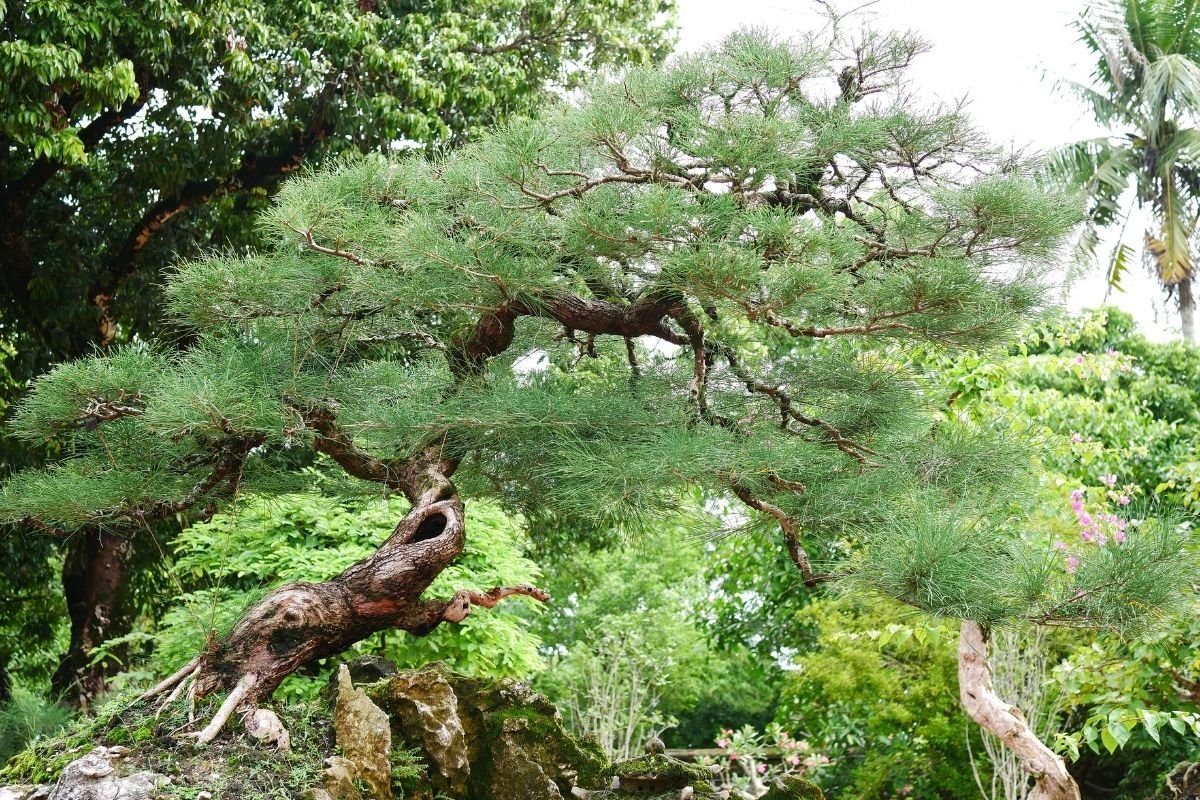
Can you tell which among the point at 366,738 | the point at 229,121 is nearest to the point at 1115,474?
the point at 366,738

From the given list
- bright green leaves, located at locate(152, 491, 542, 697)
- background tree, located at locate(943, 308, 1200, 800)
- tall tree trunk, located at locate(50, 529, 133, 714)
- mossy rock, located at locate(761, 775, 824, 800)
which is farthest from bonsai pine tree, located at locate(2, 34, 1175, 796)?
tall tree trunk, located at locate(50, 529, 133, 714)

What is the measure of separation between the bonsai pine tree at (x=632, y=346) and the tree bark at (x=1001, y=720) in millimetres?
349

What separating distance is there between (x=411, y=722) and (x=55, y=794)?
0.96 metres

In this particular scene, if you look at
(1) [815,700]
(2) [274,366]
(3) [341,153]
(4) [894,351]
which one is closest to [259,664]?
(2) [274,366]

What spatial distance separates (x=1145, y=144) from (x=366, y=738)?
988 cm

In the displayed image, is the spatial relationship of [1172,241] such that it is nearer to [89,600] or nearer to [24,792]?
[89,600]

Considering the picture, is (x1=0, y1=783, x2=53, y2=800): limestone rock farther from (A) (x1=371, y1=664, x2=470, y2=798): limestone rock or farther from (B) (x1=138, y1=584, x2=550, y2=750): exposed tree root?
(A) (x1=371, y1=664, x2=470, y2=798): limestone rock

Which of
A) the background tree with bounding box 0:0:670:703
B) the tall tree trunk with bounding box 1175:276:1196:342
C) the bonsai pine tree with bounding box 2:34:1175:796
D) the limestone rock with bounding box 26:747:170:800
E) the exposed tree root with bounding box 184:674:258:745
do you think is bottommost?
the limestone rock with bounding box 26:747:170:800

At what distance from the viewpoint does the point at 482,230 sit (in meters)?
3.00

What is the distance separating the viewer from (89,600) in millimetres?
6336

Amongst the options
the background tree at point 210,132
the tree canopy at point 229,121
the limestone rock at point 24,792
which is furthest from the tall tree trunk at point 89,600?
the limestone rock at point 24,792

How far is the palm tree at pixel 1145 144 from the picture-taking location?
1012cm

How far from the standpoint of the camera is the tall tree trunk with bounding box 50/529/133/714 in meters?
6.28

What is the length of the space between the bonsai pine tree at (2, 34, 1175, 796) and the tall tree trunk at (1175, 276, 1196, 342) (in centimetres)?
781
